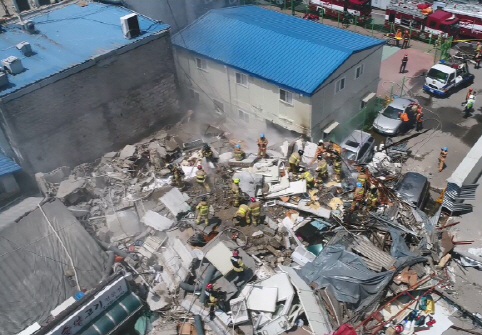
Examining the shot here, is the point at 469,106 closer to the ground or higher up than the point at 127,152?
closer to the ground

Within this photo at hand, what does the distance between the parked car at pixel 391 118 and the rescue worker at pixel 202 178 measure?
413 inches

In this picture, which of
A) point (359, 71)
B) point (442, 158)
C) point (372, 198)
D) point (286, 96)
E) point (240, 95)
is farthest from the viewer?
point (240, 95)

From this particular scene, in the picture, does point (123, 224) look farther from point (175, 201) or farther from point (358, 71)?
point (358, 71)

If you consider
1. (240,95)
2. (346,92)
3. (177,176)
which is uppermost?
(346,92)

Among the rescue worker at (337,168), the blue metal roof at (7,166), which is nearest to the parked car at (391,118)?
the rescue worker at (337,168)

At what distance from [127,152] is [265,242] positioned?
8932 millimetres

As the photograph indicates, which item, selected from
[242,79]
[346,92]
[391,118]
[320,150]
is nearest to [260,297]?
[320,150]

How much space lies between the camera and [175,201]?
768 inches

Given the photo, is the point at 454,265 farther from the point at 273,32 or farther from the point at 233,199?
the point at 273,32

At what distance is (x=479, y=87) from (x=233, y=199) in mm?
19410

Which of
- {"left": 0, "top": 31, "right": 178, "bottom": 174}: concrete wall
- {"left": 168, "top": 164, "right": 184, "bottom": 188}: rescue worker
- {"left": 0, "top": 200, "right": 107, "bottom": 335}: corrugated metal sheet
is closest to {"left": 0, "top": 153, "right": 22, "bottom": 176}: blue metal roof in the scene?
{"left": 0, "top": 31, "right": 178, "bottom": 174}: concrete wall

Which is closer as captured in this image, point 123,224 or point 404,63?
point 123,224

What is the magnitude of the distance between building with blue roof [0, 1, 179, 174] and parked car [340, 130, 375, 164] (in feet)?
32.9

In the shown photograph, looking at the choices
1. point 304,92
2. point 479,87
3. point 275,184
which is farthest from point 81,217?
point 479,87
